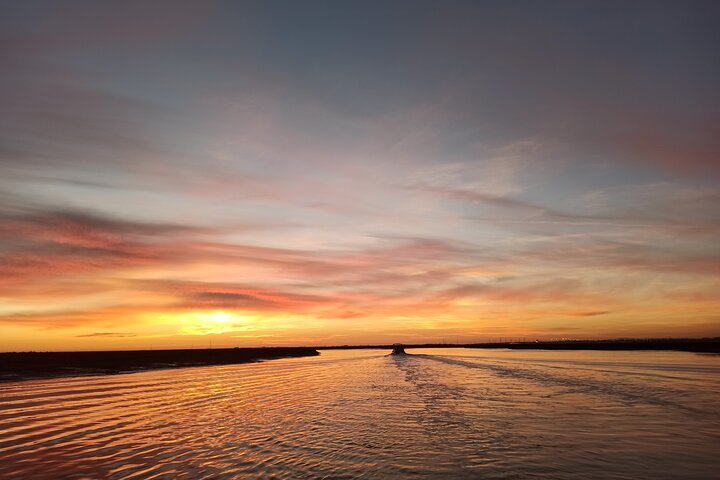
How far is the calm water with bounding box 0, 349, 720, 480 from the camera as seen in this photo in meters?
15.3

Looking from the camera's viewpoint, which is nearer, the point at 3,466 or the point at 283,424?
the point at 3,466

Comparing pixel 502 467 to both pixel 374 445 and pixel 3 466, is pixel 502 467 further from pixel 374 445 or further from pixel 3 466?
pixel 3 466

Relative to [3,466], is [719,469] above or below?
below

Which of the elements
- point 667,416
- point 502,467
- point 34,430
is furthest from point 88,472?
point 667,416

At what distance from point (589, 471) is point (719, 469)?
181 inches

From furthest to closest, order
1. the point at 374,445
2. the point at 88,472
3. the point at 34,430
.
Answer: the point at 34,430 < the point at 374,445 < the point at 88,472

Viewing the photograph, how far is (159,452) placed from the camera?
1773 cm

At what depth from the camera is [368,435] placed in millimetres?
21125

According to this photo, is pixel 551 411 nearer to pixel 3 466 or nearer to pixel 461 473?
pixel 461 473

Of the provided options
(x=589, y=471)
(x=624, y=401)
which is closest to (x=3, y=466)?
(x=589, y=471)

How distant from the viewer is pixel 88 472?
1466 centimetres

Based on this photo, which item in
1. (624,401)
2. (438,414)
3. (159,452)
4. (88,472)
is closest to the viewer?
(88,472)

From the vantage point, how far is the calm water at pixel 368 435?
15.3 metres

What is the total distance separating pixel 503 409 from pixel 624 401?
1020cm
